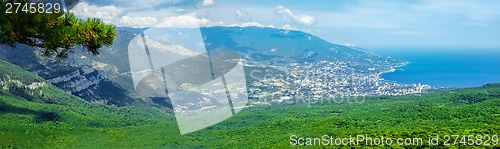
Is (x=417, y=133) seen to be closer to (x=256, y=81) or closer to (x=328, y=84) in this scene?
(x=328, y=84)

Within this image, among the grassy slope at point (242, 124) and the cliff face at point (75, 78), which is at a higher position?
the cliff face at point (75, 78)

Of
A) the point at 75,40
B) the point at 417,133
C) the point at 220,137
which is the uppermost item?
the point at 75,40

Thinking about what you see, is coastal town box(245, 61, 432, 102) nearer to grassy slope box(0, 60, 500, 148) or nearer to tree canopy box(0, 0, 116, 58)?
grassy slope box(0, 60, 500, 148)

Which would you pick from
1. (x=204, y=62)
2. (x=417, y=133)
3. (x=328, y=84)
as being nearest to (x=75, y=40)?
(x=417, y=133)

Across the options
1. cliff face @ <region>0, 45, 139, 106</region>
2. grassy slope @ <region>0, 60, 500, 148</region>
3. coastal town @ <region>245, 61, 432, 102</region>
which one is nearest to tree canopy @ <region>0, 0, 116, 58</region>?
grassy slope @ <region>0, 60, 500, 148</region>

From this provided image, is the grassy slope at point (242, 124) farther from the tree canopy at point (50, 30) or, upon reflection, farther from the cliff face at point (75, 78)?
the cliff face at point (75, 78)

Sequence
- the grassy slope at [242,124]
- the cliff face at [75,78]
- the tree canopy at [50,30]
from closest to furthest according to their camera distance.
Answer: the tree canopy at [50,30]
the grassy slope at [242,124]
the cliff face at [75,78]

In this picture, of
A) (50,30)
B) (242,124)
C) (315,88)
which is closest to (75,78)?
(242,124)

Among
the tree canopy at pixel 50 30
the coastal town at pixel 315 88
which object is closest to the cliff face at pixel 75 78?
the coastal town at pixel 315 88

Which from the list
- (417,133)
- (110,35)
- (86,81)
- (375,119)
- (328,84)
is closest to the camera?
(110,35)
